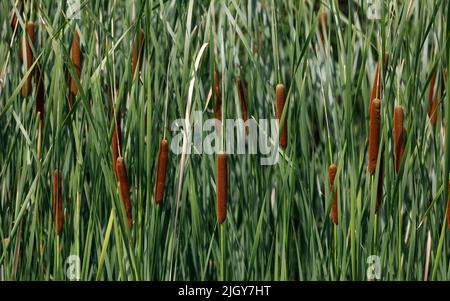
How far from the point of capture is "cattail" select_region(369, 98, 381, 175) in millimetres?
1942

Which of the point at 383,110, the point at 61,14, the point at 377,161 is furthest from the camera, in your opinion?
the point at 61,14

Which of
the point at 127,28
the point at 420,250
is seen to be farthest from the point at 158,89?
the point at 420,250

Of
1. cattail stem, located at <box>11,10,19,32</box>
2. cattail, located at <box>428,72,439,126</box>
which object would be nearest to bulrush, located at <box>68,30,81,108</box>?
cattail stem, located at <box>11,10,19,32</box>

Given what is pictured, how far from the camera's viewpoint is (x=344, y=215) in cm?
214

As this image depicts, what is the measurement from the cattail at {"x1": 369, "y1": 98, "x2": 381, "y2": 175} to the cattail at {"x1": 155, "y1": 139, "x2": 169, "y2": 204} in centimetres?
54

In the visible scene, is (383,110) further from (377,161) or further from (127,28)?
(127,28)

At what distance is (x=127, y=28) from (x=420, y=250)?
1.12 metres

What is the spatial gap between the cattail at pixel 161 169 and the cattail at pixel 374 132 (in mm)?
538

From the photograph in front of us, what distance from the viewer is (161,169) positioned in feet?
6.42

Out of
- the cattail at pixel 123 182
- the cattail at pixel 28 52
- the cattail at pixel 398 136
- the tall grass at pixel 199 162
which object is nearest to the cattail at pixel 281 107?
the tall grass at pixel 199 162

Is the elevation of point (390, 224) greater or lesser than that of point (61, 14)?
lesser

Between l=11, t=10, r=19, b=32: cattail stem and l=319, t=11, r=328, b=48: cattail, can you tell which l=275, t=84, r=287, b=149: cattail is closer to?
l=319, t=11, r=328, b=48: cattail

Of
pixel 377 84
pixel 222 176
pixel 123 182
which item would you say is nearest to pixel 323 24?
pixel 377 84
